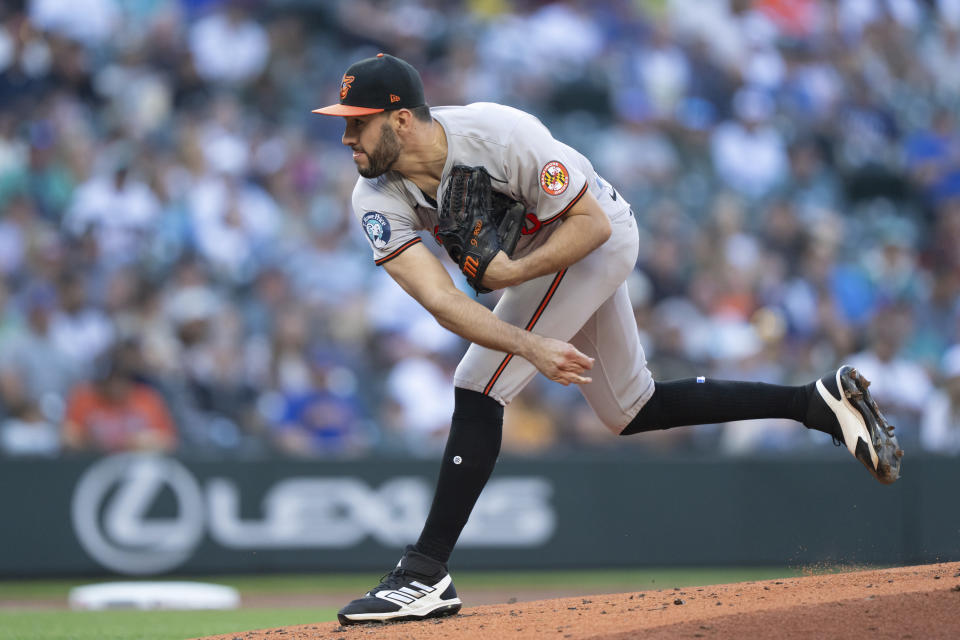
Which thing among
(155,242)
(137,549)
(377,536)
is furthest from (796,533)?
(155,242)

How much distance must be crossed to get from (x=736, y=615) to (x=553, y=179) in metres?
1.63

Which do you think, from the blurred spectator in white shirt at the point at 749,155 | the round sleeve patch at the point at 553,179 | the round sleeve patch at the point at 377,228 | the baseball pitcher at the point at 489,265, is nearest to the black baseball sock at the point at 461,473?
the baseball pitcher at the point at 489,265

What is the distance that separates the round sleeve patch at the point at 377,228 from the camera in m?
4.28

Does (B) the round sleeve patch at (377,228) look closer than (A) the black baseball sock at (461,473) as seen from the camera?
Yes

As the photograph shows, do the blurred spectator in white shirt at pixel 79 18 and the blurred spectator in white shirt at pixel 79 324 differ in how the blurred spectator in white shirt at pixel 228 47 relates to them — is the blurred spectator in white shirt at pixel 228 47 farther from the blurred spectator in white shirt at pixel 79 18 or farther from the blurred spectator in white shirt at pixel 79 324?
the blurred spectator in white shirt at pixel 79 324

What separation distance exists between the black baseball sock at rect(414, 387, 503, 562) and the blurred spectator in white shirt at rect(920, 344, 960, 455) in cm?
581

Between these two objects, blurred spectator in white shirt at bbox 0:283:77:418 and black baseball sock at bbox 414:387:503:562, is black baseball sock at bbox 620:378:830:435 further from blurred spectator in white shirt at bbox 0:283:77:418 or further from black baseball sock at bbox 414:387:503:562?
blurred spectator in white shirt at bbox 0:283:77:418

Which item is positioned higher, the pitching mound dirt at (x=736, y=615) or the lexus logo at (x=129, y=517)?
the lexus logo at (x=129, y=517)

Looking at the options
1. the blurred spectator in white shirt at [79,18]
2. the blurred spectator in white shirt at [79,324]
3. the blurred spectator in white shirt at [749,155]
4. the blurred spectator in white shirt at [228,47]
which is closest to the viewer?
the blurred spectator in white shirt at [79,324]

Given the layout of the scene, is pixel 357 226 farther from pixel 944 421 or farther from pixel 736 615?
pixel 736 615

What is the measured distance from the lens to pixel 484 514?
897 cm

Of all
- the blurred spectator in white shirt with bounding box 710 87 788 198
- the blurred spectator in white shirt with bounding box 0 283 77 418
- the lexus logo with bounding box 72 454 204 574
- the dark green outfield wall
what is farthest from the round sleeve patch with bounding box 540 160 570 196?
the blurred spectator in white shirt with bounding box 710 87 788 198

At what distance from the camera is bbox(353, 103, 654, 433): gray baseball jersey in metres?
4.29

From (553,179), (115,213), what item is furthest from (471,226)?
(115,213)
